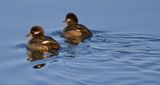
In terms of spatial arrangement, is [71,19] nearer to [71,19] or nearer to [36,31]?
[71,19]

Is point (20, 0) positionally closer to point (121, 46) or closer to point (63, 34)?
point (63, 34)

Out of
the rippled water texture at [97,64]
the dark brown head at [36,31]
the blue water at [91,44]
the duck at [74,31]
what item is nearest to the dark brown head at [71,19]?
the duck at [74,31]

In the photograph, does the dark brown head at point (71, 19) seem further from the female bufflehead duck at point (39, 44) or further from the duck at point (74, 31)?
the female bufflehead duck at point (39, 44)

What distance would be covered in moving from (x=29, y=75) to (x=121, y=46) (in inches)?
101

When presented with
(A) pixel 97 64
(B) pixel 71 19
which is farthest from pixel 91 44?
(A) pixel 97 64

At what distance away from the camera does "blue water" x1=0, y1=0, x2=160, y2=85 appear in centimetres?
1217

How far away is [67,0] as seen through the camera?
17.6 metres

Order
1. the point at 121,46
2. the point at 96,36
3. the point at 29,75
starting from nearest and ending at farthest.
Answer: the point at 29,75, the point at 121,46, the point at 96,36

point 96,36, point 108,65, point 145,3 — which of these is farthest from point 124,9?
point 108,65

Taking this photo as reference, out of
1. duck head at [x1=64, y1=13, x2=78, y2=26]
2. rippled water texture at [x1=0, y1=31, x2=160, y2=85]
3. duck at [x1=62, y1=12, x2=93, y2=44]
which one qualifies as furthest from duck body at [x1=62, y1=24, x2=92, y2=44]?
rippled water texture at [x1=0, y1=31, x2=160, y2=85]

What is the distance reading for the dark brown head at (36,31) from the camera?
14719 millimetres

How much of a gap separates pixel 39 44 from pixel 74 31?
1.42m

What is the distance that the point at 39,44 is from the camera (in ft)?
47.5

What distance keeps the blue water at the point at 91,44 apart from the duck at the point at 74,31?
200mm
